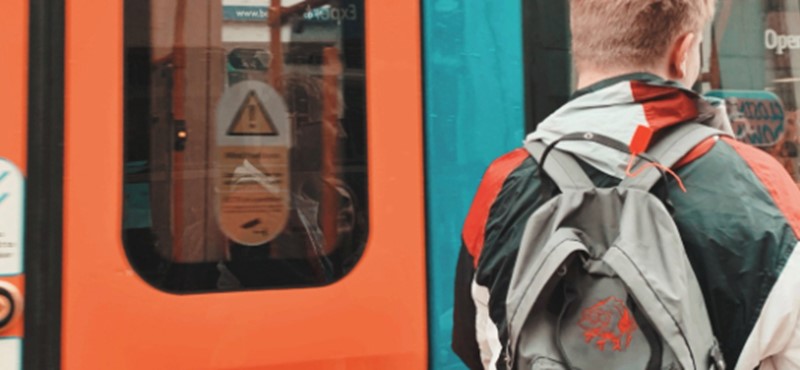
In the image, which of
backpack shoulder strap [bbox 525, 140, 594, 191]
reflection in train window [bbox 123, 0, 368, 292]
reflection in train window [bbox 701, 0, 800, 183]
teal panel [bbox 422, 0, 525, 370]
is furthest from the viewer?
reflection in train window [bbox 701, 0, 800, 183]

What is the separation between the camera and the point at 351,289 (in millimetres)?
2193

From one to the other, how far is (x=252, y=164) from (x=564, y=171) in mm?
909

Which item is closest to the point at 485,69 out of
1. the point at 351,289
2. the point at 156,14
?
the point at 351,289

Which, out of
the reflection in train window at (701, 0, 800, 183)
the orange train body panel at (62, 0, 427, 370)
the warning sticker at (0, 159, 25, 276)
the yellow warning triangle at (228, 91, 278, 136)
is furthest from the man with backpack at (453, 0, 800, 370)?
the reflection in train window at (701, 0, 800, 183)

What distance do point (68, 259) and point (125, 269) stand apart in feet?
0.40

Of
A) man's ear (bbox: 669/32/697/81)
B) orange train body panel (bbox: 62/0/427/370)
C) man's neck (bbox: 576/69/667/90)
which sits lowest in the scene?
orange train body panel (bbox: 62/0/427/370)

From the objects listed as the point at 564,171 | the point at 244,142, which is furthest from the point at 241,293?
the point at 564,171

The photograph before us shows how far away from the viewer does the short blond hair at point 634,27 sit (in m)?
1.50

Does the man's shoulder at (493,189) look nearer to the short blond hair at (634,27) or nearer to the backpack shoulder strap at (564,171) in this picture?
the backpack shoulder strap at (564,171)

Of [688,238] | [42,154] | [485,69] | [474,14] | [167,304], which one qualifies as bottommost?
[167,304]

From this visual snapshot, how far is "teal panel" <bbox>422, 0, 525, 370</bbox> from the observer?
2.25 m

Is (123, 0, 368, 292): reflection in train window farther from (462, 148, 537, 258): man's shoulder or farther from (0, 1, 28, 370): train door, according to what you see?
(462, 148, 537, 258): man's shoulder

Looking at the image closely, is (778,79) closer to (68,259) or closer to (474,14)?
(474,14)

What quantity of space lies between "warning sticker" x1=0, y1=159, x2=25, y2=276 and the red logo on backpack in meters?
1.25
